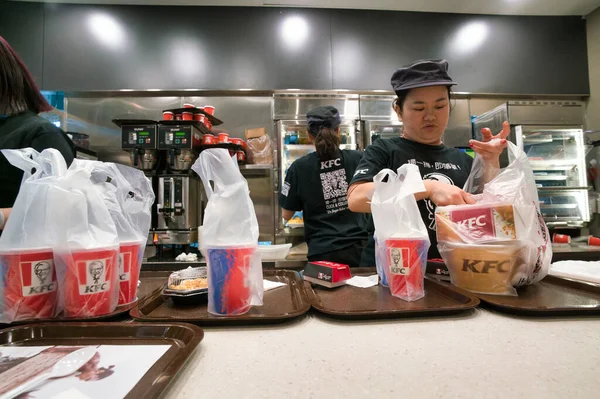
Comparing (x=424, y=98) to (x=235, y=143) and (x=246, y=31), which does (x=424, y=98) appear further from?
(x=246, y=31)

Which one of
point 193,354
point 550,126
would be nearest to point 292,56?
point 550,126

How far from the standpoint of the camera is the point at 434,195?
39.8 inches

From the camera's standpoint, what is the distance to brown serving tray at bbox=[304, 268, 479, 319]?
0.67 meters

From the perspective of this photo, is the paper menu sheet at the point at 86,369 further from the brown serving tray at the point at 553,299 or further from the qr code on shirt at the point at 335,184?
the qr code on shirt at the point at 335,184

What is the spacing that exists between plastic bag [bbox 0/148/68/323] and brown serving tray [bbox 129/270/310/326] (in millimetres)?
190

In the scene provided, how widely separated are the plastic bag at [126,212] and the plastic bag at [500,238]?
86 cm

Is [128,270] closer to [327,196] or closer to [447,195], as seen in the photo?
[447,195]

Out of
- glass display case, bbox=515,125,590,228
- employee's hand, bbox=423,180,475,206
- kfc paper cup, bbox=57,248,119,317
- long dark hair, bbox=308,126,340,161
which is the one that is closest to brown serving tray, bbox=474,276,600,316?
employee's hand, bbox=423,180,475,206

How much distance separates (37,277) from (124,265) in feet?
0.54

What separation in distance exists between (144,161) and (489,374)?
2.69m

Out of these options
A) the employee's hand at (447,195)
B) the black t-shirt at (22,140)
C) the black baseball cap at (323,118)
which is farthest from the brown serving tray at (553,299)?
the black t-shirt at (22,140)

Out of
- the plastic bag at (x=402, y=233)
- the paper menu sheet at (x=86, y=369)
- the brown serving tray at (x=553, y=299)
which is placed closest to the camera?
the paper menu sheet at (x=86, y=369)

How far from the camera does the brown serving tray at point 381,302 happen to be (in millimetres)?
672

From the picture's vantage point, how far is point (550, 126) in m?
3.42
